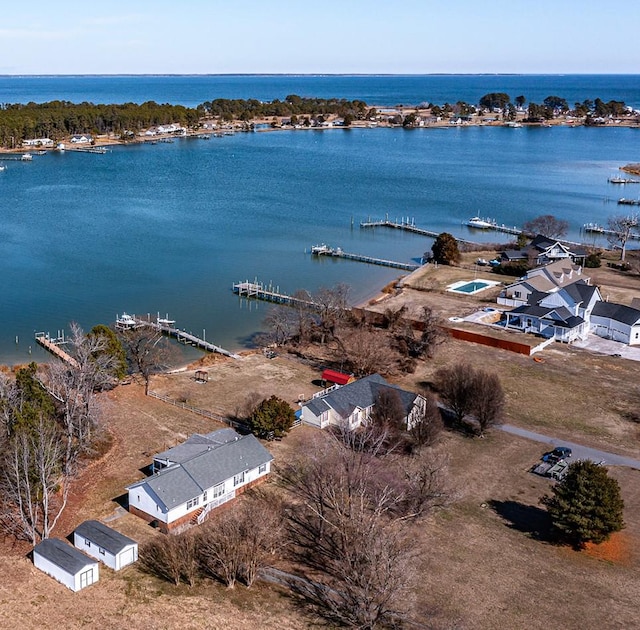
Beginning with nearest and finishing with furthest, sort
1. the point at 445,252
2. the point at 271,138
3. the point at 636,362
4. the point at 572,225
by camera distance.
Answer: the point at 636,362 < the point at 445,252 < the point at 572,225 < the point at 271,138

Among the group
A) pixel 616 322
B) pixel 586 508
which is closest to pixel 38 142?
pixel 616 322

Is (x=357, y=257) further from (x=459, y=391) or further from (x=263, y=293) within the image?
(x=459, y=391)

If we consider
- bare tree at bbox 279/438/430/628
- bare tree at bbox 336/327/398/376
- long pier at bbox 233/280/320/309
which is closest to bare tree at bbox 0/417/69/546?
bare tree at bbox 279/438/430/628

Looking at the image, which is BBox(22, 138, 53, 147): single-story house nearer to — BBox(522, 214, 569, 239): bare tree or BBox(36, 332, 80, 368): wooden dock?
BBox(522, 214, 569, 239): bare tree

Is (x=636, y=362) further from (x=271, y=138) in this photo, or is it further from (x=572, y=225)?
(x=271, y=138)

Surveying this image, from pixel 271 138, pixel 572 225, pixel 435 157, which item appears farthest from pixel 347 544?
pixel 271 138

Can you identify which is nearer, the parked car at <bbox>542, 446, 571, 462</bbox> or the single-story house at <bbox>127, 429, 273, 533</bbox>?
the single-story house at <bbox>127, 429, 273, 533</bbox>
